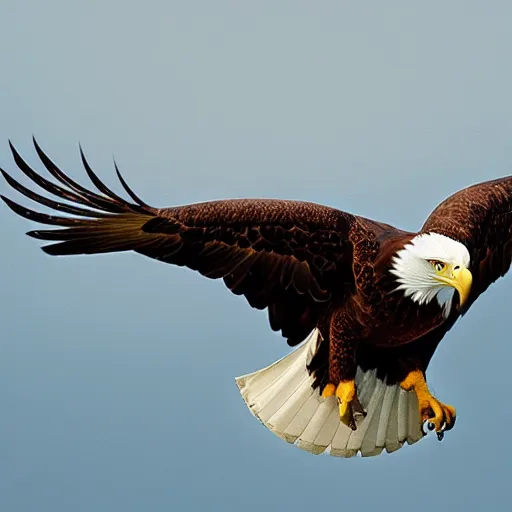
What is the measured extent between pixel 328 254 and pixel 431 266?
473 millimetres

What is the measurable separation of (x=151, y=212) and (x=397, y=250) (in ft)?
3.63

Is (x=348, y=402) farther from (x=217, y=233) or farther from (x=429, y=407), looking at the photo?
(x=217, y=233)

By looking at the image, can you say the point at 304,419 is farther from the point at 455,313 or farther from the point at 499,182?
the point at 499,182

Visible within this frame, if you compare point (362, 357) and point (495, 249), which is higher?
point (495, 249)

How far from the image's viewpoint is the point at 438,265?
6250mm

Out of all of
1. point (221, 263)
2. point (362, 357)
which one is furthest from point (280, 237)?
point (362, 357)

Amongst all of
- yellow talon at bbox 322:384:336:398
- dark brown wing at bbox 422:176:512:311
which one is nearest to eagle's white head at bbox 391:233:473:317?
dark brown wing at bbox 422:176:512:311

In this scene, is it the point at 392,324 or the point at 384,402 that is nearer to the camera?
the point at 392,324

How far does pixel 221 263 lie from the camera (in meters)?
6.36

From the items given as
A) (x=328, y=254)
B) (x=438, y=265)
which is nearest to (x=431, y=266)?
(x=438, y=265)

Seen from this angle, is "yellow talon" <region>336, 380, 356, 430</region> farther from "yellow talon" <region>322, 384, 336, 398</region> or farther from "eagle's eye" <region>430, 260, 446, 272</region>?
"eagle's eye" <region>430, 260, 446, 272</region>

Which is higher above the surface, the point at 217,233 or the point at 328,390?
the point at 217,233

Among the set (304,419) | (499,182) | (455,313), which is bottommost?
(304,419)

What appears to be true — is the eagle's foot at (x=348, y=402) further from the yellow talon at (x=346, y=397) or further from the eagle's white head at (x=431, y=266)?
the eagle's white head at (x=431, y=266)
